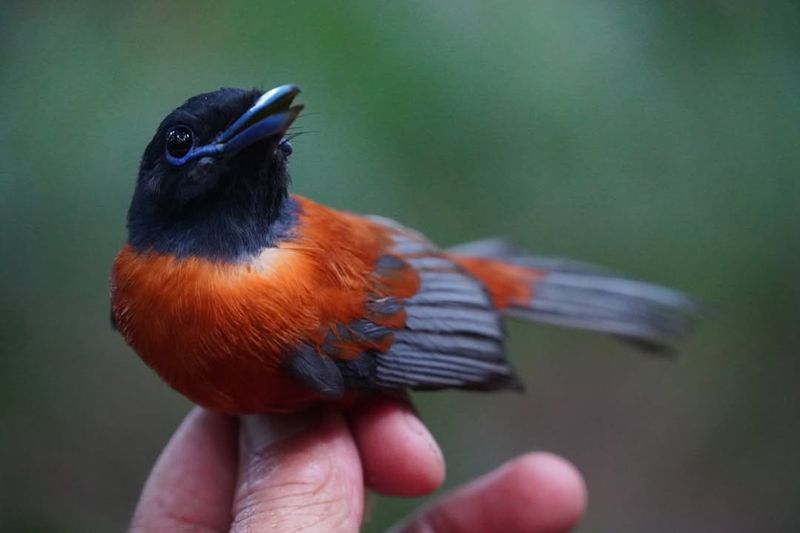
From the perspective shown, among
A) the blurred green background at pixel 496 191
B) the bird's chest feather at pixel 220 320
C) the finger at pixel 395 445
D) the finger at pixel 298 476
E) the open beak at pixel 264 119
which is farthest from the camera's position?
the blurred green background at pixel 496 191

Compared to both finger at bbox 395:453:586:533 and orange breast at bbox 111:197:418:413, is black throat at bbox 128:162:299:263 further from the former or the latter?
finger at bbox 395:453:586:533

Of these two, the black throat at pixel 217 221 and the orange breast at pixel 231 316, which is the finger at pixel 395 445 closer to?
the orange breast at pixel 231 316

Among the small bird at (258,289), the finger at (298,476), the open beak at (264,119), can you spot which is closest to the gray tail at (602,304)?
the small bird at (258,289)

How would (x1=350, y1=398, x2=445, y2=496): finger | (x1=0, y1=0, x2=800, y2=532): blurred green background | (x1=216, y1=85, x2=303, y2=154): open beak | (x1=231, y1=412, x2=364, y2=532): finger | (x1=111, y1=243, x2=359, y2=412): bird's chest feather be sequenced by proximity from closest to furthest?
(x1=216, y1=85, x2=303, y2=154): open beak, (x1=111, y1=243, x2=359, y2=412): bird's chest feather, (x1=231, y1=412, x2=364, y2=532): finger, (x1=350, y1=398, x2=445, y2=496): finger, (x1=0, y1=0, x2=800, y2=532): blurred green background

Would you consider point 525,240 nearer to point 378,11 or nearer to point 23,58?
point 378,11

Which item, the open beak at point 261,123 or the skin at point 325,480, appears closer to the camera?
the open beak at point 261,123

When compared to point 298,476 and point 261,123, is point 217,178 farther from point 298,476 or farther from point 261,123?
point 298,476

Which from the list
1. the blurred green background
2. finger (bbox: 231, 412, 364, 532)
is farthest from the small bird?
the blurred green background
